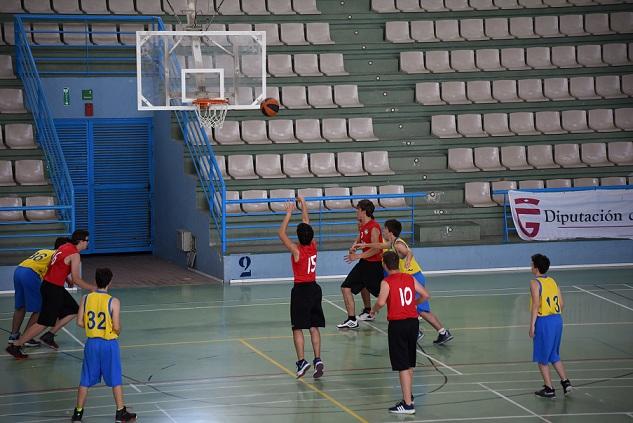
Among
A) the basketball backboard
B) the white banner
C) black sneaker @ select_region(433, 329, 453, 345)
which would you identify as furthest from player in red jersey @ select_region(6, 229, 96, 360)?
the white banner

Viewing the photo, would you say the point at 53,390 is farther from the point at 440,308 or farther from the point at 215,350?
the point at 440,308

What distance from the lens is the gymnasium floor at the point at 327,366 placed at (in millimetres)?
12031

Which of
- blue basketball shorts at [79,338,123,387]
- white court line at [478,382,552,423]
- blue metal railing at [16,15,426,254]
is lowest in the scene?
white court line at [478,382,552,423]

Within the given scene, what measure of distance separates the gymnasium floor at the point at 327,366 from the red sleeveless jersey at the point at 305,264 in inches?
49.8

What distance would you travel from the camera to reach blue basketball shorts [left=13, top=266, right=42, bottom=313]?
1478 centimetres

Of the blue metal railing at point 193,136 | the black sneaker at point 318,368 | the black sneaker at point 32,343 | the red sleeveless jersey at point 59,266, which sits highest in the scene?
the blue metal railing at point 193,136

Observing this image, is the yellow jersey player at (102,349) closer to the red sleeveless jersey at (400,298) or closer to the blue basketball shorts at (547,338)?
the red sleeveless jersey at (400,298)

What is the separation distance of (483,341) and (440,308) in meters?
2.50

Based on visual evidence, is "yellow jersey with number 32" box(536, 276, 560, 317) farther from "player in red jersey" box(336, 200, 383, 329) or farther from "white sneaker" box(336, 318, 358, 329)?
"white sneaker" box(336, 318, 358, 329)

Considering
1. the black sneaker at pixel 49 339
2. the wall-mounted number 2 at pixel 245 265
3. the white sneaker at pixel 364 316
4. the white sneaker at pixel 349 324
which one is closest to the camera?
the black sneaker at pixel 49 339

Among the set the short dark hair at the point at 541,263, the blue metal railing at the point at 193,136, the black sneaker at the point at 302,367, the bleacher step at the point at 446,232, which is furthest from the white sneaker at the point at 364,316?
the bleacher step at the point at 446,232

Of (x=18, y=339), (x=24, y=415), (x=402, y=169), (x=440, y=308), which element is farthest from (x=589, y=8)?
(x=24, y=415)

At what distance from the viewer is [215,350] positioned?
15109mm

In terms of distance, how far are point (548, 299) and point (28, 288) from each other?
22.9ft
